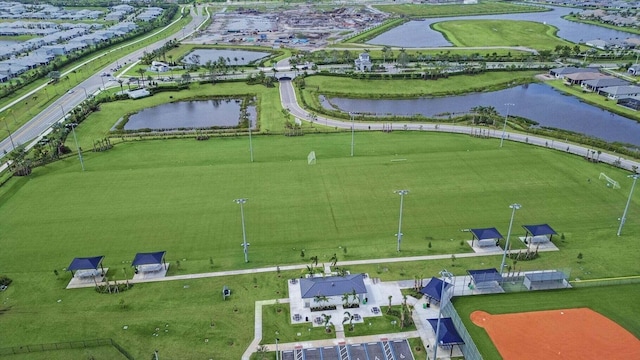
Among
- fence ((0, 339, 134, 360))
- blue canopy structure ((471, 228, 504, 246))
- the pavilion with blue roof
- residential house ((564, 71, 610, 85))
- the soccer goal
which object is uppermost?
residential house ((564, 71, 610, 85))

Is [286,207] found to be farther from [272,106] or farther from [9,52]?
[9,52]

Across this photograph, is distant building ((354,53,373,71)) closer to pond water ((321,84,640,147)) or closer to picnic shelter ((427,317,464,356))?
pond water ((321,84,640,147))

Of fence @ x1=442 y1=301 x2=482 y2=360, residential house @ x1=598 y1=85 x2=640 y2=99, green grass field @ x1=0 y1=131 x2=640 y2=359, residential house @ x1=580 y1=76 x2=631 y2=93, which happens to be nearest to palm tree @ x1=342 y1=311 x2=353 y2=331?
green grass field @ x1=0 y1=131 x2=640 y2=359

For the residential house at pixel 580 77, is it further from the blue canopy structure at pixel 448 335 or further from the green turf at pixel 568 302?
the blue canopy structure at pixel 448 335

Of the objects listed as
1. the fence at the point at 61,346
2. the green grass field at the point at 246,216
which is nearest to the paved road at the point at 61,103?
the green grass field at the point at 246,216

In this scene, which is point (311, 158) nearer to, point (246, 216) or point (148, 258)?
point (246, 216)
